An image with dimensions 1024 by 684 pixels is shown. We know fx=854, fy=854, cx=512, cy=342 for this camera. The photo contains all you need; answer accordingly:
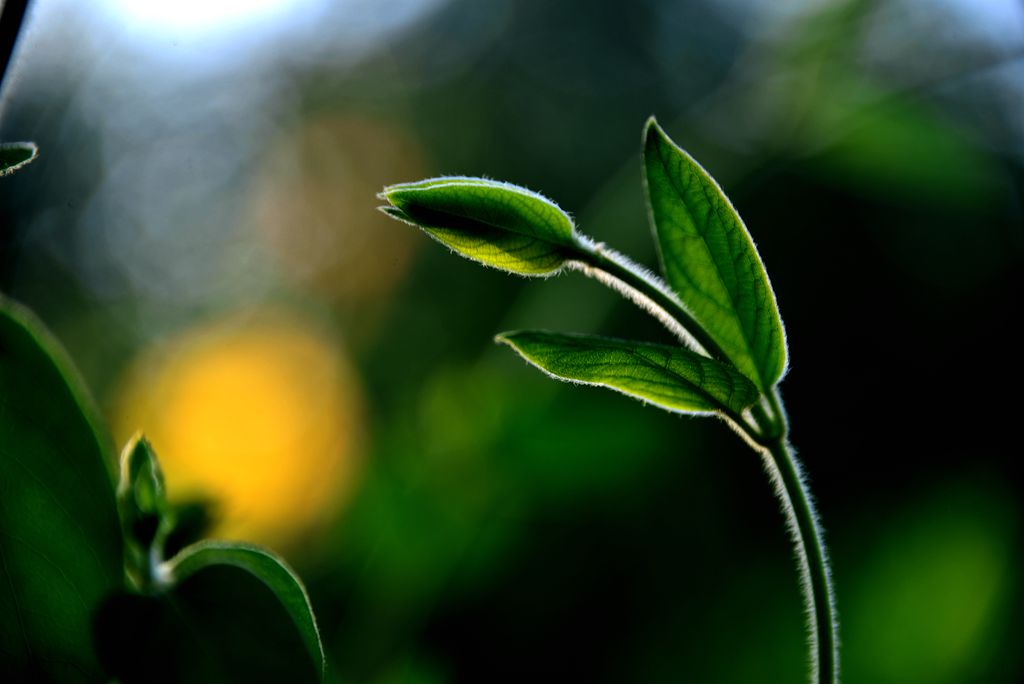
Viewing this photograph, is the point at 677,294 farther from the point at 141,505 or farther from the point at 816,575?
the point at 141,505

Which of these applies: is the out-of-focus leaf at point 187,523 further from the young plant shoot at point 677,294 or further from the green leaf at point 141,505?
the young plant shoot at point 677,294

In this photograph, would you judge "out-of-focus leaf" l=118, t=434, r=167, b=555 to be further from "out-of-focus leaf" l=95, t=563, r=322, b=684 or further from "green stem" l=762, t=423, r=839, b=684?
"green stem" l=762, t=423, r=839, b=684

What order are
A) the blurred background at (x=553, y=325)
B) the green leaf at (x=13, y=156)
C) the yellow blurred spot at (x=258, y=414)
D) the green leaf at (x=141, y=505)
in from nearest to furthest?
the green leaf at (x=13, y=156) → the green leaf at (x=141, y=505) → the blurred background at (x=553, y=325) → the yellow blurred spot at (x=258, y=414)

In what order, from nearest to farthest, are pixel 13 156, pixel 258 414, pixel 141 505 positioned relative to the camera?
pixel 13 156, pixel 141 505, pixel 258 414

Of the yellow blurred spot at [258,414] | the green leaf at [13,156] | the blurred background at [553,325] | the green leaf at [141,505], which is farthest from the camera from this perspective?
the yellow blurred spot at [258,414]

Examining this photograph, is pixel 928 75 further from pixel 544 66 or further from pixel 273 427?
pixel 544 66

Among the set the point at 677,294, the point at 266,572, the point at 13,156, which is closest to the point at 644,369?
the point at 677,294

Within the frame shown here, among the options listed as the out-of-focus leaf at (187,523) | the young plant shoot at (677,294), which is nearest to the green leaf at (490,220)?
the young plant shoot at (677,294)
